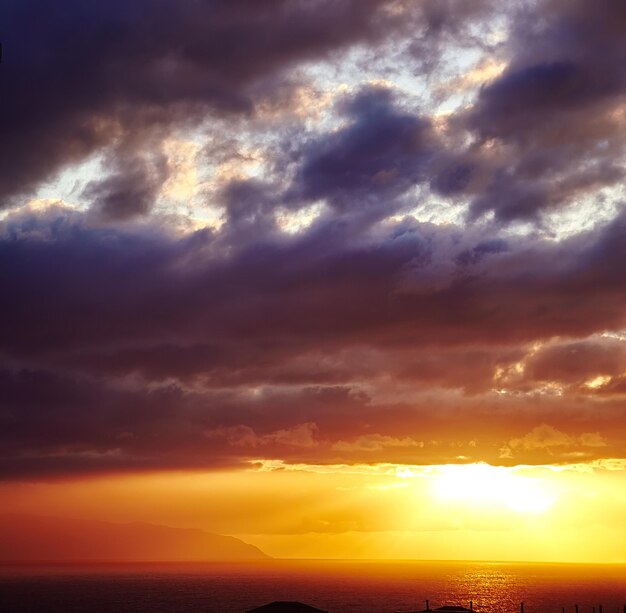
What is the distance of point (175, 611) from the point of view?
185 metres

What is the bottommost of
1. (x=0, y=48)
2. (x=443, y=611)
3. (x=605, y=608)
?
(x=605, y=608)

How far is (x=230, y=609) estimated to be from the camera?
19000 centimetres

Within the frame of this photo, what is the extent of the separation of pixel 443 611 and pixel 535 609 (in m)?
124

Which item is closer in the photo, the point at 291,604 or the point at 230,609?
the point at 291,604

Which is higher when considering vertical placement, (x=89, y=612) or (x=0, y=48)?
(x=0, y=48)

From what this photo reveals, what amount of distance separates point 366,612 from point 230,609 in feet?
107

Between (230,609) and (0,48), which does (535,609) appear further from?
(0,48)

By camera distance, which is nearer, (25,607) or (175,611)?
(175,611)

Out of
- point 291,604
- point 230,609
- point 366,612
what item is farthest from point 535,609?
point 291,604

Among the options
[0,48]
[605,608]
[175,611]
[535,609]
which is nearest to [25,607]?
[175,611]

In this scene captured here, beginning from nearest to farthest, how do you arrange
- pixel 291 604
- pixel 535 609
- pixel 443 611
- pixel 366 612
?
pixel 291 604, pixel 443 611, pixel 366 612, pixel 535 609

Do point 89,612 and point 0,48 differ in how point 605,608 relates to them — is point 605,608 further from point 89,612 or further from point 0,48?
point 0,48

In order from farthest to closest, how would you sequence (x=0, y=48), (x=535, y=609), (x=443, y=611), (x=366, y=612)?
(x=535, y=609)
(x=366, y=612)
(x=443, y=611)
(x=0, y=48)

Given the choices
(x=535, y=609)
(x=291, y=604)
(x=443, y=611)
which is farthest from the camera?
(x=535, y=609)
